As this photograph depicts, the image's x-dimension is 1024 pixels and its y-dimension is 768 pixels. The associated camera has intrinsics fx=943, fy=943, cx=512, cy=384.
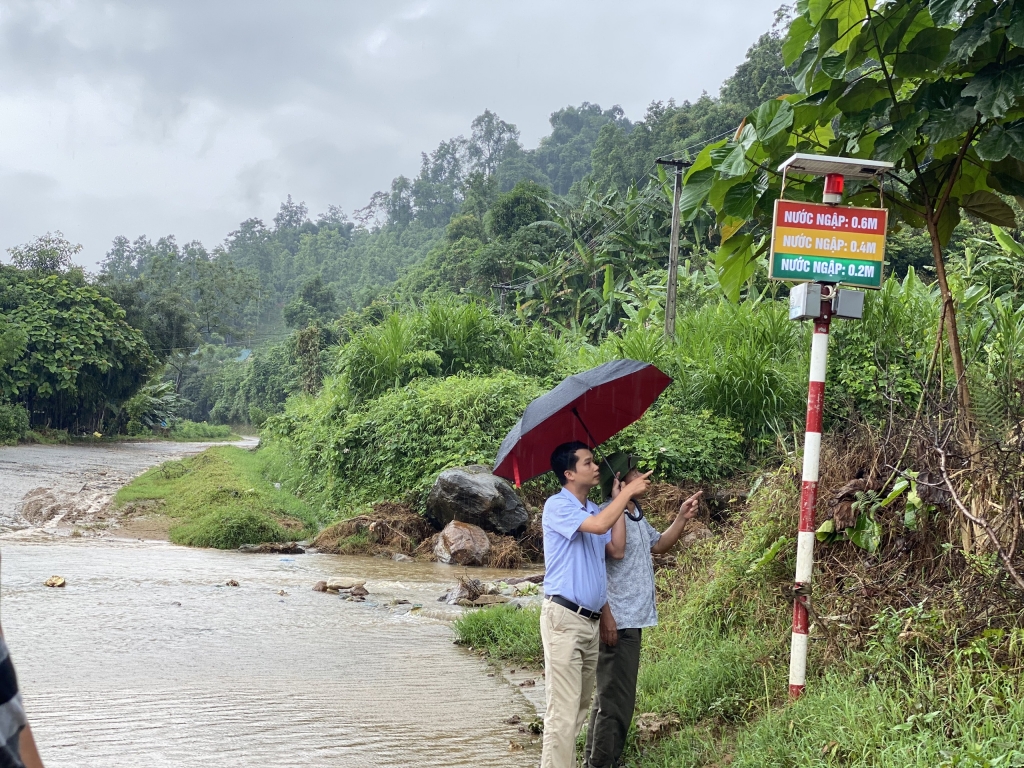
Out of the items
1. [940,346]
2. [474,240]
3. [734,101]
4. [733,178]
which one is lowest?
[940,346]

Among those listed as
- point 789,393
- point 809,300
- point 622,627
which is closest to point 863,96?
point 809,300

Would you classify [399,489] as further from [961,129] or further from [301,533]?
[961,129]

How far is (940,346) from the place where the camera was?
18.4 ft

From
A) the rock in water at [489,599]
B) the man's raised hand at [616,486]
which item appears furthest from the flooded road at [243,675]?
the man's raised hand at [616,486]

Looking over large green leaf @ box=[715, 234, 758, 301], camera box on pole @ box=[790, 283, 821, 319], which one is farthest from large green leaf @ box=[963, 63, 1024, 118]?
large green leaf @ box=[715, 234, 758, 301]

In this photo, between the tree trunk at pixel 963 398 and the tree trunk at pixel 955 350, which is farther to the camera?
the tree trunk at pixel 955 350

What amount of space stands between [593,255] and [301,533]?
19585 millimetres

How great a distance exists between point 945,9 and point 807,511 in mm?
2481

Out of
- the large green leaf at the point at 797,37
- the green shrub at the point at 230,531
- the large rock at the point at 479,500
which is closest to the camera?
the large green leaf at the point at 797,37

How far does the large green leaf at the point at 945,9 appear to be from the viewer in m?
4.46

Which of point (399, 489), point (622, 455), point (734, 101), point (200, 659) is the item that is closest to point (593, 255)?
point (734, 101)

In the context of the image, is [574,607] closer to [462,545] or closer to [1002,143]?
[1002,143]

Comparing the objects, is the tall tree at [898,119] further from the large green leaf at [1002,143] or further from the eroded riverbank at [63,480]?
the eroded riverbank at [63,480]

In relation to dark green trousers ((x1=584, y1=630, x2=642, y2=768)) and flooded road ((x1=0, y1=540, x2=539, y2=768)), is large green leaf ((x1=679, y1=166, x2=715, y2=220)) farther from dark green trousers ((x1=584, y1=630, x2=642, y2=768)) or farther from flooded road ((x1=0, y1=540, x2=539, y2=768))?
flooded road ((x1=0, y1=540, x2=539, y2=768))
